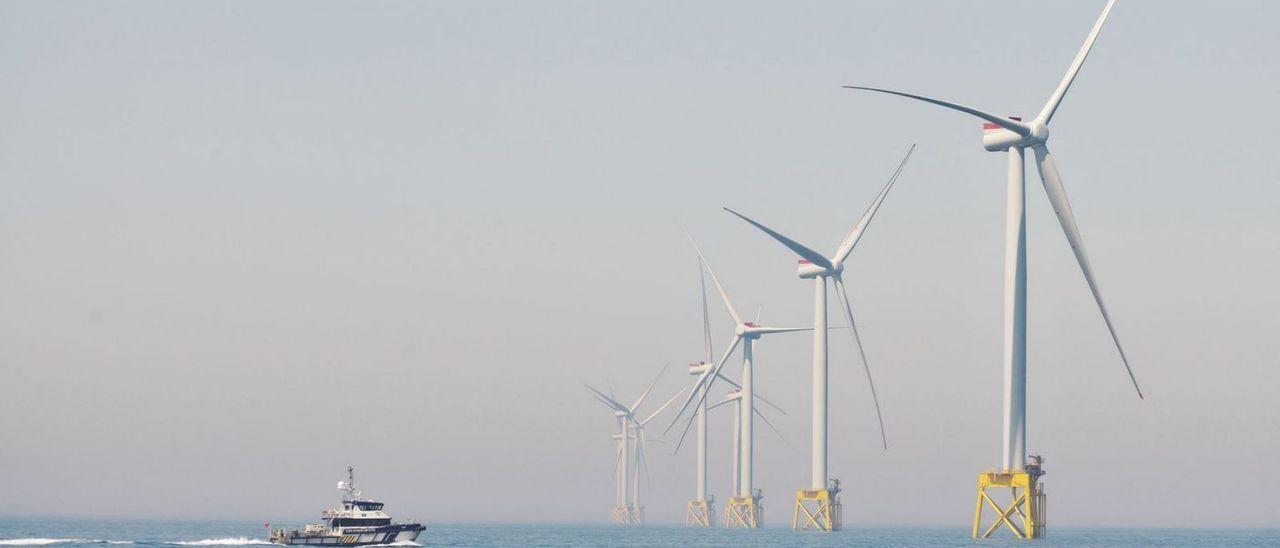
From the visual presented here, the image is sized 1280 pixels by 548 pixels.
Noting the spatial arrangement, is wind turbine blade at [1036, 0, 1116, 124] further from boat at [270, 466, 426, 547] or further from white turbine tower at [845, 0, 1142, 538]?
boat at [270, 466, 426, 547]

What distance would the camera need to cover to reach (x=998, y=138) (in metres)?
130

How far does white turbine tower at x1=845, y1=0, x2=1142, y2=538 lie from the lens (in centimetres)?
12419

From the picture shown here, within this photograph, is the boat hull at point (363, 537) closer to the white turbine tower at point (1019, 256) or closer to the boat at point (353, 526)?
the boat at point (353, 526)

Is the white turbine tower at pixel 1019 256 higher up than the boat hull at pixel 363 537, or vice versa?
the white turbine tower at pixel 1019 256

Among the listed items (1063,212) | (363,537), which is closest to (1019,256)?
(1063,212)

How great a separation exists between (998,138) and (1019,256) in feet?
36.5

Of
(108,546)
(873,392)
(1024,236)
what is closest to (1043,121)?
(1024,236)

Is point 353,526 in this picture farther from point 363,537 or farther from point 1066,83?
point 1066,83

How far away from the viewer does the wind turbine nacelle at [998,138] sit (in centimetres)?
12888

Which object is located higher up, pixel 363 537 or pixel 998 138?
pixel 998 138

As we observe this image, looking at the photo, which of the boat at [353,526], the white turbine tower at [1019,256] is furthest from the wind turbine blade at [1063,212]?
the boat at [353,526]

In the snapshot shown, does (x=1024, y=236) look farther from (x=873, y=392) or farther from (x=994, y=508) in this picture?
(x=873, y=392)

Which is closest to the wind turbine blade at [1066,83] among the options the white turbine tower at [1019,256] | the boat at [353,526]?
the white turbine tower at [1019,256]

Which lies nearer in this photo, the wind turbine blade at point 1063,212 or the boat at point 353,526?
the wind turbine blade at point 1063,212
